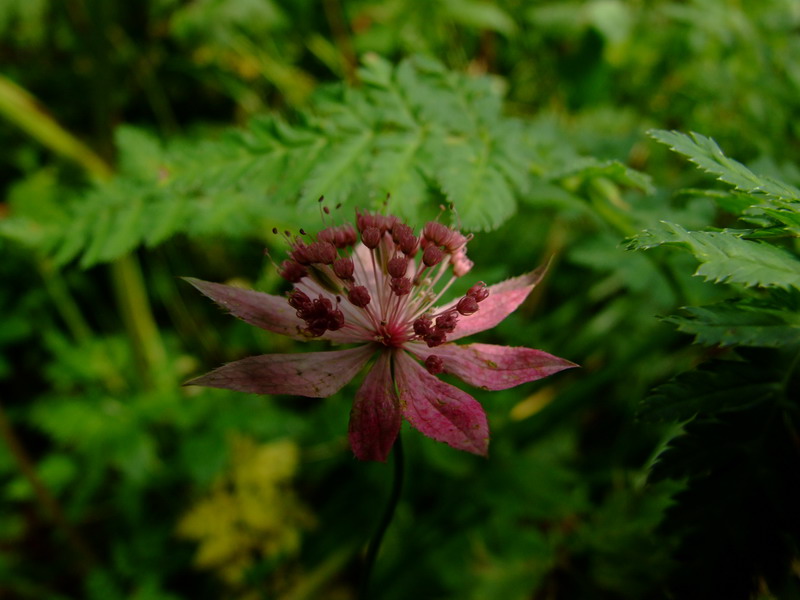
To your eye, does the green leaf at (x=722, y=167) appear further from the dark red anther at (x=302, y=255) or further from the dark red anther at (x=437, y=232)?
the dark red anther at (x=302, y=255)

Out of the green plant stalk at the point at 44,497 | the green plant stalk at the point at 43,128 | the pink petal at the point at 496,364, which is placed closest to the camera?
the pink petal at the point at 496,364

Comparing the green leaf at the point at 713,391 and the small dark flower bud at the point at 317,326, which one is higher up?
the green leaf at the point at 713,391

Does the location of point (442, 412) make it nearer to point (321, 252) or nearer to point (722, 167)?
point (321, 252)

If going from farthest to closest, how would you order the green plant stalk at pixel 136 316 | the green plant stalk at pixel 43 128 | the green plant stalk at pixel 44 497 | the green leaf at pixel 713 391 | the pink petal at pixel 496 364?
the green plant stalk at pixel 136 316 → the green plant stalk at pixel 43 128 → the green plant stalk at pixel 44 497 → the pink petal at pixel 496 364 → the green leaf at pixel 713 391

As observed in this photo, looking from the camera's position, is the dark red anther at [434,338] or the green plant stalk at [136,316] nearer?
the dark red anther at [434,338]

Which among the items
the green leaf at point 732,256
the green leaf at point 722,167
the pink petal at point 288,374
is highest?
the green leaf at point 722,167

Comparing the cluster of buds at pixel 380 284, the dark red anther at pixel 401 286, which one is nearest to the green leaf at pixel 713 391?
the cluster of buds at pixel 380 284

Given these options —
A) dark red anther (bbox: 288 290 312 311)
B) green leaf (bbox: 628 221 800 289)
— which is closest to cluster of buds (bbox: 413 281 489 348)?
dark red anther (bbox: 288 290 312 311)

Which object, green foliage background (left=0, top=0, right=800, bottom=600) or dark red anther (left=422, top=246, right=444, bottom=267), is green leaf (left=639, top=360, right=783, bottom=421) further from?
dark red anther (left=422, top=246, right=444, bottom=267)

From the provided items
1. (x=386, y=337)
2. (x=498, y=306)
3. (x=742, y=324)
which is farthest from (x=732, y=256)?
(x=386, y=337)
